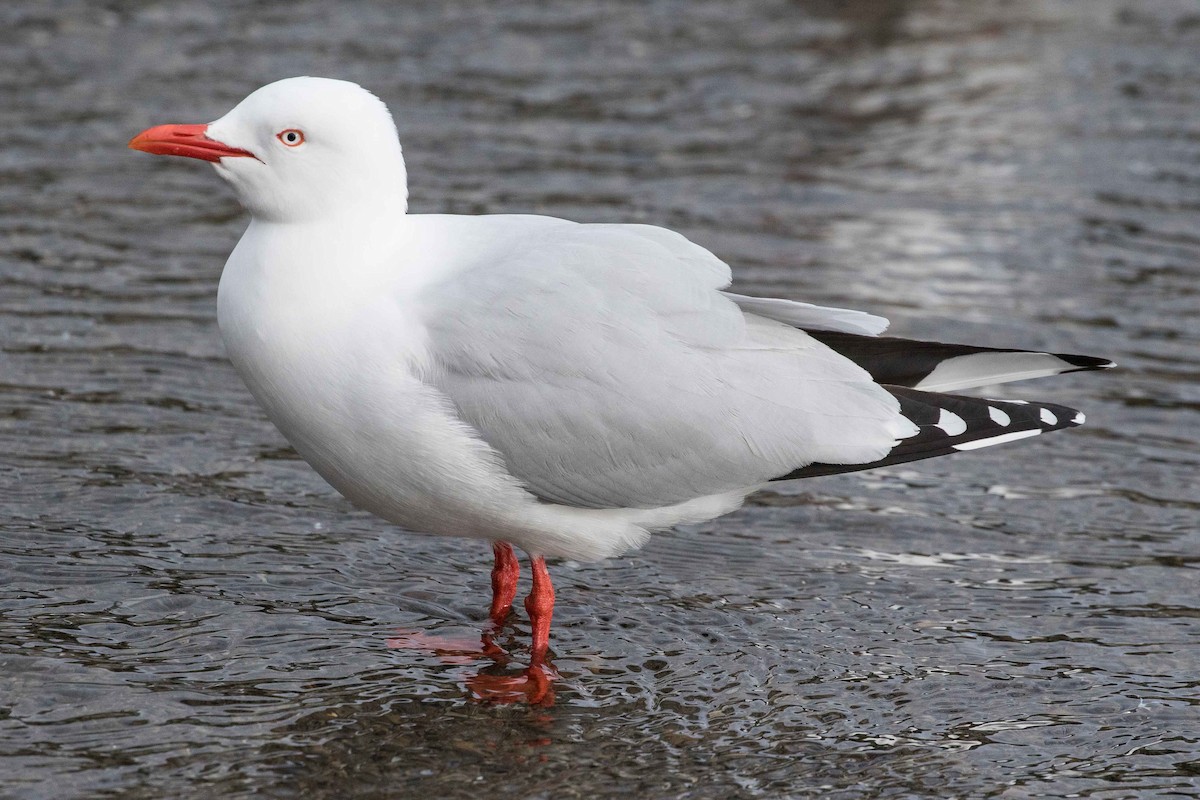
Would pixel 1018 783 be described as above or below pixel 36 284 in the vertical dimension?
below

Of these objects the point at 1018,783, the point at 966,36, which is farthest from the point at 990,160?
the point at 1018,783

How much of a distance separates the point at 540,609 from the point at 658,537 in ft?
3.88

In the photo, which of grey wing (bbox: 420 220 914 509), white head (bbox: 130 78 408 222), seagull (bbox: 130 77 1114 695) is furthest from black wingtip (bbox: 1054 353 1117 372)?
white head (bbox: 130 78 408 222)

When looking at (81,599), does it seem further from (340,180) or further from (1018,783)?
(1018,783)

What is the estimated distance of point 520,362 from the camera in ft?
15.5

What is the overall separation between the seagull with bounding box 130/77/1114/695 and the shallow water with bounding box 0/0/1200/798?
1.98 ft

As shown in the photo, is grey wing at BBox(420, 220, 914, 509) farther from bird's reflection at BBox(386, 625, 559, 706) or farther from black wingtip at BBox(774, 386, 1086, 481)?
bird's reflection at BBox(386, 625, 559, 706)

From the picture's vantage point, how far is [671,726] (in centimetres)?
484

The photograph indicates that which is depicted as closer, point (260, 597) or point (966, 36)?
point (260, 597)

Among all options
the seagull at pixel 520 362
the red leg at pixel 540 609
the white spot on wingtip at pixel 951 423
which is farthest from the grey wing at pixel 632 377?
the red leg at pixel 540 609

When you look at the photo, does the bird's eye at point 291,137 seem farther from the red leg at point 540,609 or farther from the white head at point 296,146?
the red leg at point 540,609

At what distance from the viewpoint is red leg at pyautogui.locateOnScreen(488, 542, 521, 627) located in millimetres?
5516

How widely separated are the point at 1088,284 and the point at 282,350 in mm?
5781

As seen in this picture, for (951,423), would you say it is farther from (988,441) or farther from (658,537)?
(658,537)
